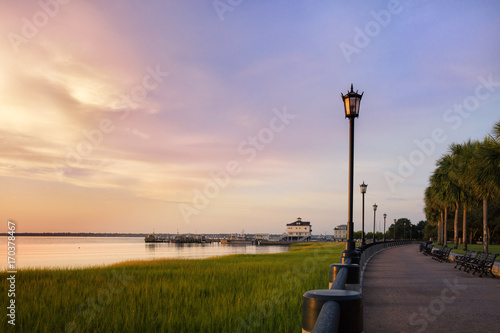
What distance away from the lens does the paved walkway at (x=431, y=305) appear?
774cm

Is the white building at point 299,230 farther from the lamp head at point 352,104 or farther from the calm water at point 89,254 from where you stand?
the lamp head at point 352,104

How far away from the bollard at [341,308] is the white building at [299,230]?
581ft

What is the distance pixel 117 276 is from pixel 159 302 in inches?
284

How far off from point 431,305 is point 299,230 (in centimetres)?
17420

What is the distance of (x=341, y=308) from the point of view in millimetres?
3344

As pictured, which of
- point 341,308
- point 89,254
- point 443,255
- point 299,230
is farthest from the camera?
point 299,230

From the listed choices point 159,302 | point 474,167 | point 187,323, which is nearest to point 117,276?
point 159,302

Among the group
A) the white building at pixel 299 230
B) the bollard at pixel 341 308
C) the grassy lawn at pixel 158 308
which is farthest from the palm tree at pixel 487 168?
the white building at pixel 299 230

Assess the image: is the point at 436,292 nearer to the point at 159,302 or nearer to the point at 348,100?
the point at 348,100

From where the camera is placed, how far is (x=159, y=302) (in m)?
9.59

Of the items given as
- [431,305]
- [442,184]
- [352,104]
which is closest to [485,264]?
[431,305]

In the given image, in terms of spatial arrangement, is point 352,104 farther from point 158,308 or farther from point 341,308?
point 341,308

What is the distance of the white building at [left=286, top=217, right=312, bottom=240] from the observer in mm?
178625

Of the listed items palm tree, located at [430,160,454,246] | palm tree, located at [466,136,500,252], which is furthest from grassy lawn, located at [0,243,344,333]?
palm tree, located at [430,160,454,246]
